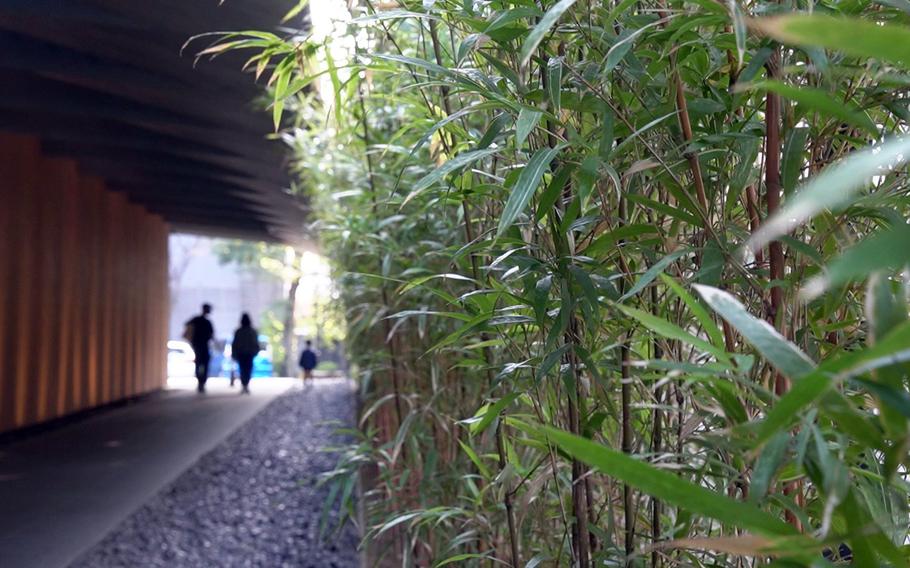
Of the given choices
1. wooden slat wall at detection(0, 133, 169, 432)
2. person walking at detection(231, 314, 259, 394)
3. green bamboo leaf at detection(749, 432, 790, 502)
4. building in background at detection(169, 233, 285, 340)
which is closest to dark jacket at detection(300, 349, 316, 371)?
person walking at detection(231, 314, 259, 394)

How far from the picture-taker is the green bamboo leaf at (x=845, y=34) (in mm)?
569

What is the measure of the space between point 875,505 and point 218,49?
1.30m

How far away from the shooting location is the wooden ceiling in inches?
254

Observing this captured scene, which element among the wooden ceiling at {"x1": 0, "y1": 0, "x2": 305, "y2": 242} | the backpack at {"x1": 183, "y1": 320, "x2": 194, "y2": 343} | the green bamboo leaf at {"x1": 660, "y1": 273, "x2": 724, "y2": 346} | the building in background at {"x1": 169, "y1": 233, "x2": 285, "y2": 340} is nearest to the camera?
the green bamboo leaf at {"x1": 660, "y1": 273, "x2": 724, "y2": 346}

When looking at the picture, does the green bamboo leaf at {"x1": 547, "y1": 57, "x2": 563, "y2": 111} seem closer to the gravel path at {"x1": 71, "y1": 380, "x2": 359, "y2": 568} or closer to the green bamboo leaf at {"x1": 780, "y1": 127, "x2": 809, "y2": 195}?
the green bamboo leaf at {"x1": 780, "y1": 127, "x2": 809, "y2": 195}

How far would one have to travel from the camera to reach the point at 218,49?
1.77 meters

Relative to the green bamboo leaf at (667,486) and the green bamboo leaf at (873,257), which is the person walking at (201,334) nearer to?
the green bamboo leaf at (667,486)

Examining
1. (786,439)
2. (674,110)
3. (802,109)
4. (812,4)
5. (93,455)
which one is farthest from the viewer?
(93,455)

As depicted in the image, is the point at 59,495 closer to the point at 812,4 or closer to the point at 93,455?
the point at 93,455

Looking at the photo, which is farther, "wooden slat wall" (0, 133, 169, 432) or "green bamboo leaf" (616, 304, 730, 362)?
"wooden slat wall" (0, 133, 169, 432)

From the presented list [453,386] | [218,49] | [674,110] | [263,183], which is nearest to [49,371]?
[263,183]

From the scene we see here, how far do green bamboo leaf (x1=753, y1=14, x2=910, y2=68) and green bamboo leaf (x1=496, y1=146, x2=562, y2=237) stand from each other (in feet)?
1.84

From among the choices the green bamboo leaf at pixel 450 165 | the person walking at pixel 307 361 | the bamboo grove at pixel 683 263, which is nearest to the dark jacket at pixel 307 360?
the person walking at pixel 307 361

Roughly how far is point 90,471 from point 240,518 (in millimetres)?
2115
